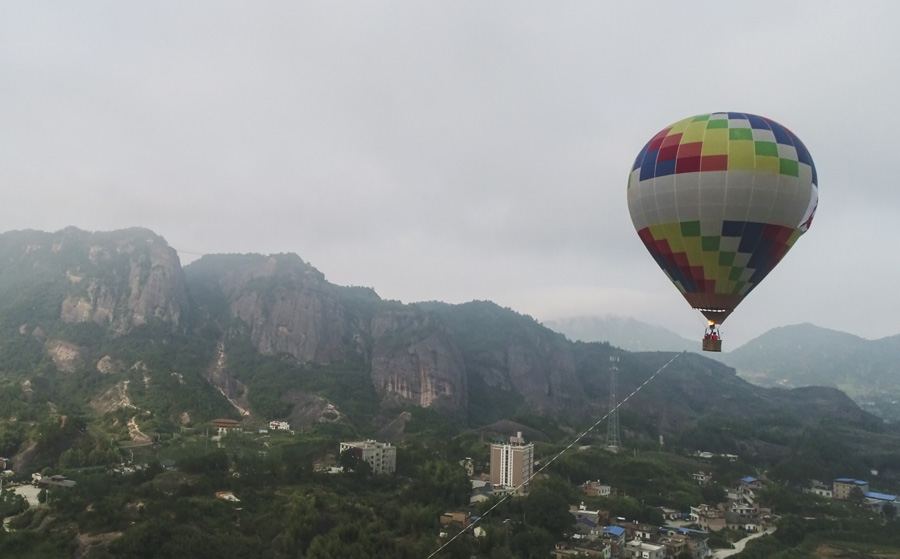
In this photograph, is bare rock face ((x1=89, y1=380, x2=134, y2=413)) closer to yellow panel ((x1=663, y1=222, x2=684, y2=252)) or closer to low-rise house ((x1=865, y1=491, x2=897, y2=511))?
yellow panel ((x1=663, y1=222, x2=684, y2=252))

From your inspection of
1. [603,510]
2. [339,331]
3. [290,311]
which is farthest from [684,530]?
[290,311]

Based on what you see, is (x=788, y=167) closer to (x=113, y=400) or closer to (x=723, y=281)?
(x=723, y=281)

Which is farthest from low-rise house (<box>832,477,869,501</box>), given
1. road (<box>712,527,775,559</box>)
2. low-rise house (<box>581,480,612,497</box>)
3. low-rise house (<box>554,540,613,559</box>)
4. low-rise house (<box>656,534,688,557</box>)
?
low-rise house (<box>554,540,613,559</box>)

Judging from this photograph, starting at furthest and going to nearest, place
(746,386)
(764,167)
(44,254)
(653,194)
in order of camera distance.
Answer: (746,386), (44,254), (653,194), (764,167)

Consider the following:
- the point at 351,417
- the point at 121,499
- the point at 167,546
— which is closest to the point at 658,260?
the point at 167,546

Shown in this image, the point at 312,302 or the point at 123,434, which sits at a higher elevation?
the point at 312,302

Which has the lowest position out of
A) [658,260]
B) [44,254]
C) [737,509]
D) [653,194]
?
[737,509]

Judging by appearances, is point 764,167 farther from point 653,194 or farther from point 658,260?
point 658,260

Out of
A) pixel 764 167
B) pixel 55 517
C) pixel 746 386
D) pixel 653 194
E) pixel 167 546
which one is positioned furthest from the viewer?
pixel 746 386
